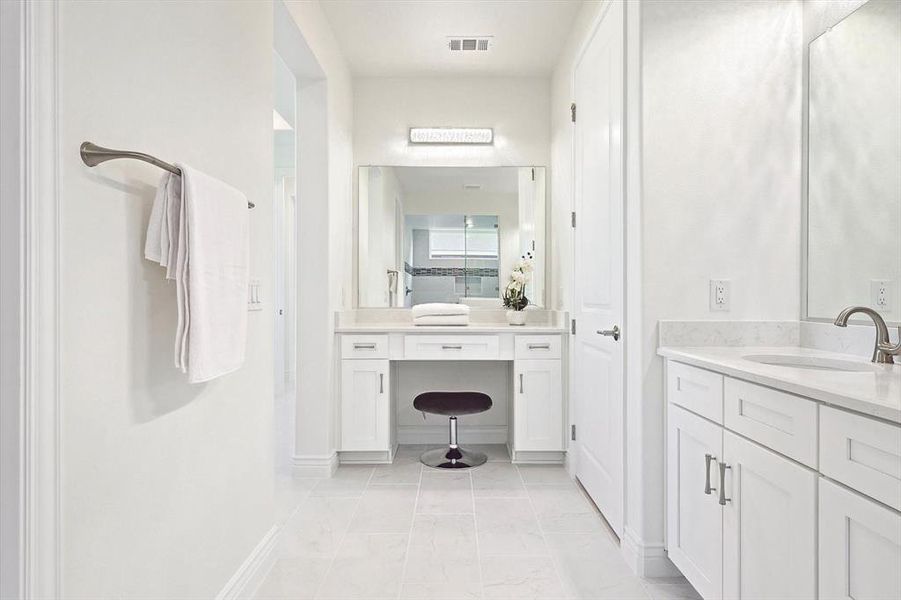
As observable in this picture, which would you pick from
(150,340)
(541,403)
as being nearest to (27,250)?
(150,340)

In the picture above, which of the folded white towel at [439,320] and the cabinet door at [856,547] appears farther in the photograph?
the folded white towel at [439,320]

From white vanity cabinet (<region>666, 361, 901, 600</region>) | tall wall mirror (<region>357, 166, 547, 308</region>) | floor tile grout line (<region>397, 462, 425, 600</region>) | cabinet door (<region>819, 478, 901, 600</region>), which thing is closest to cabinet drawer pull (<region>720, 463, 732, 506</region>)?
white vanity cabinet (<region>666, 361, 901, 600</region>)

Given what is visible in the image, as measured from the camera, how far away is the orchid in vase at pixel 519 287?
371cm

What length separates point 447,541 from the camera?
7.48 feet

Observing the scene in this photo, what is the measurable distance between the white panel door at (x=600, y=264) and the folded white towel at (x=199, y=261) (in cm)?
148

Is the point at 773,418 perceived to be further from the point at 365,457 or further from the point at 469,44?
the point at 469,44

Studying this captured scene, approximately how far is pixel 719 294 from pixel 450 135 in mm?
2406

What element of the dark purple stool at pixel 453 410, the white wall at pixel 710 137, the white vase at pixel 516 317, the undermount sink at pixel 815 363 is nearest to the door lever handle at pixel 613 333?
the white wall at pixel 710 137

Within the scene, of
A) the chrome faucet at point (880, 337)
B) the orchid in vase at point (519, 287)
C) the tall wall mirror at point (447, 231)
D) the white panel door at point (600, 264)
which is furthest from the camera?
the tall wall mirror at point (447, 231)

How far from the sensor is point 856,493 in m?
1.04

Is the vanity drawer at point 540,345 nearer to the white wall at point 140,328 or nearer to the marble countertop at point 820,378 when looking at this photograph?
the marble countertop at point 820,378

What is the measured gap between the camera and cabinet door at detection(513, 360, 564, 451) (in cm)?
329
